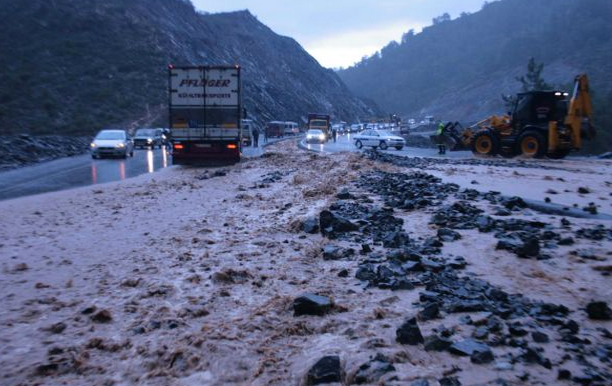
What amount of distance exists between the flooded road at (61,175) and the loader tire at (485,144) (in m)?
16.0

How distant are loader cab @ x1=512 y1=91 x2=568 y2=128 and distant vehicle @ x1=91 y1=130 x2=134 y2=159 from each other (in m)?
20.8

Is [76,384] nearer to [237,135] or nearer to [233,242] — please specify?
[233,242]

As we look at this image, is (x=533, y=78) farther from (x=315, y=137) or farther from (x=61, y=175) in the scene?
(x=61, y=175)

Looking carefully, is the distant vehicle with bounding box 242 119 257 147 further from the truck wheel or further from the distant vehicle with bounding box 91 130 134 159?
the truck wheel

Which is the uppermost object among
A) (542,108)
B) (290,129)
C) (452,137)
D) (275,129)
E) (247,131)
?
(542,108)

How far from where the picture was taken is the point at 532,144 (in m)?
25.0

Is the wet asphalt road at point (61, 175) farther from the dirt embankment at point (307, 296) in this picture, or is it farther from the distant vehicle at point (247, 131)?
the distant vehicle at point (247, 131)

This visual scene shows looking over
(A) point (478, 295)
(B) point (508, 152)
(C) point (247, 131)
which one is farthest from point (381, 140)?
(A) point (478, 295)

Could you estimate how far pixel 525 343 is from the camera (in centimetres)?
418

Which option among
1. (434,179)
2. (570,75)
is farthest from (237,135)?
(570,75)

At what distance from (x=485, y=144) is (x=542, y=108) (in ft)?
11.2

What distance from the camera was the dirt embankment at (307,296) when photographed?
3.93 metres

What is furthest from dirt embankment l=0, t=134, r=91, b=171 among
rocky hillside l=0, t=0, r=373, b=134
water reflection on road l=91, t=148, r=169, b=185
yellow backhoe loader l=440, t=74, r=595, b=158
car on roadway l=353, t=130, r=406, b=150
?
yellow backhoe loader l=440, t=74, r=595, b=158

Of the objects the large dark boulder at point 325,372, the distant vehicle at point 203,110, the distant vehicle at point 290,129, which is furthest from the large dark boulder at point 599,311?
the distant vehicle at point 290,129
